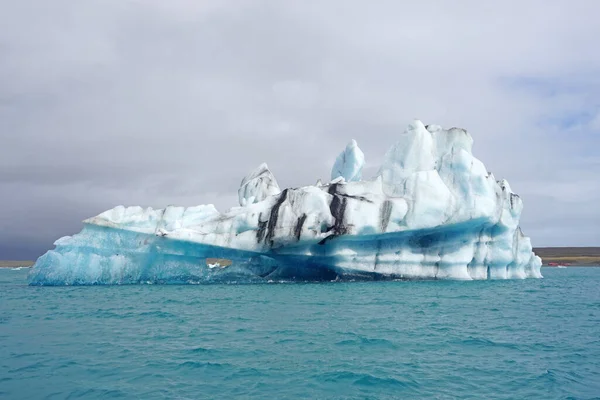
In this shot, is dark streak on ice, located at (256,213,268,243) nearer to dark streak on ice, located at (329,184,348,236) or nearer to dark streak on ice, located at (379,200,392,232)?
dark streak on ice, located at (329,184,348,236)

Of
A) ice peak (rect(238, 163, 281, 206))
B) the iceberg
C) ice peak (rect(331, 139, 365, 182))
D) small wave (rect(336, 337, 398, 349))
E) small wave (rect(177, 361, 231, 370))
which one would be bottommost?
small wave (rect(177, 361, 231, 370))

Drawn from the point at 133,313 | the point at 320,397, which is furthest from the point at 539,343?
the point at 133,313

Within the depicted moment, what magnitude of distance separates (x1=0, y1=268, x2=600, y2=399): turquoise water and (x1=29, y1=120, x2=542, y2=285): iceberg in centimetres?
737

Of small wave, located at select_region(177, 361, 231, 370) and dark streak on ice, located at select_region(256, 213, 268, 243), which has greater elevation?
dark streak on ice, located at select_region(256, 213, 268, 243)

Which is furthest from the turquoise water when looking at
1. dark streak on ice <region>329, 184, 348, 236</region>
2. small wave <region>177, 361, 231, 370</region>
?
dark streak on ice <region>329, 184, 348, 236</region>

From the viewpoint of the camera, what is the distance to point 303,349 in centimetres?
1041

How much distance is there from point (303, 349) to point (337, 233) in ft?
49.1

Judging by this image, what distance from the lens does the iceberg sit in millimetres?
25516

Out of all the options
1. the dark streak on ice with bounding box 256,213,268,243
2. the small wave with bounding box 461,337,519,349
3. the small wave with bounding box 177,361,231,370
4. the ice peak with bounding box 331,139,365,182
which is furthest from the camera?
the ice peak with bounding box 331,139,365,182

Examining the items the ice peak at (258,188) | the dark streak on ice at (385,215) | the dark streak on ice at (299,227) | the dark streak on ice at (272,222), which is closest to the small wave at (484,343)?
the dark streak on ice at (385,215)

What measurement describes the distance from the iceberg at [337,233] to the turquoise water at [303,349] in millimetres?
7369

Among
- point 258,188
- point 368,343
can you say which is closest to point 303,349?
point 368,343

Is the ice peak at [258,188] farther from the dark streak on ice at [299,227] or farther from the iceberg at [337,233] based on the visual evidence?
the dark streak on ice at [299,227]

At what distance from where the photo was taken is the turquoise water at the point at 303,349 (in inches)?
307
